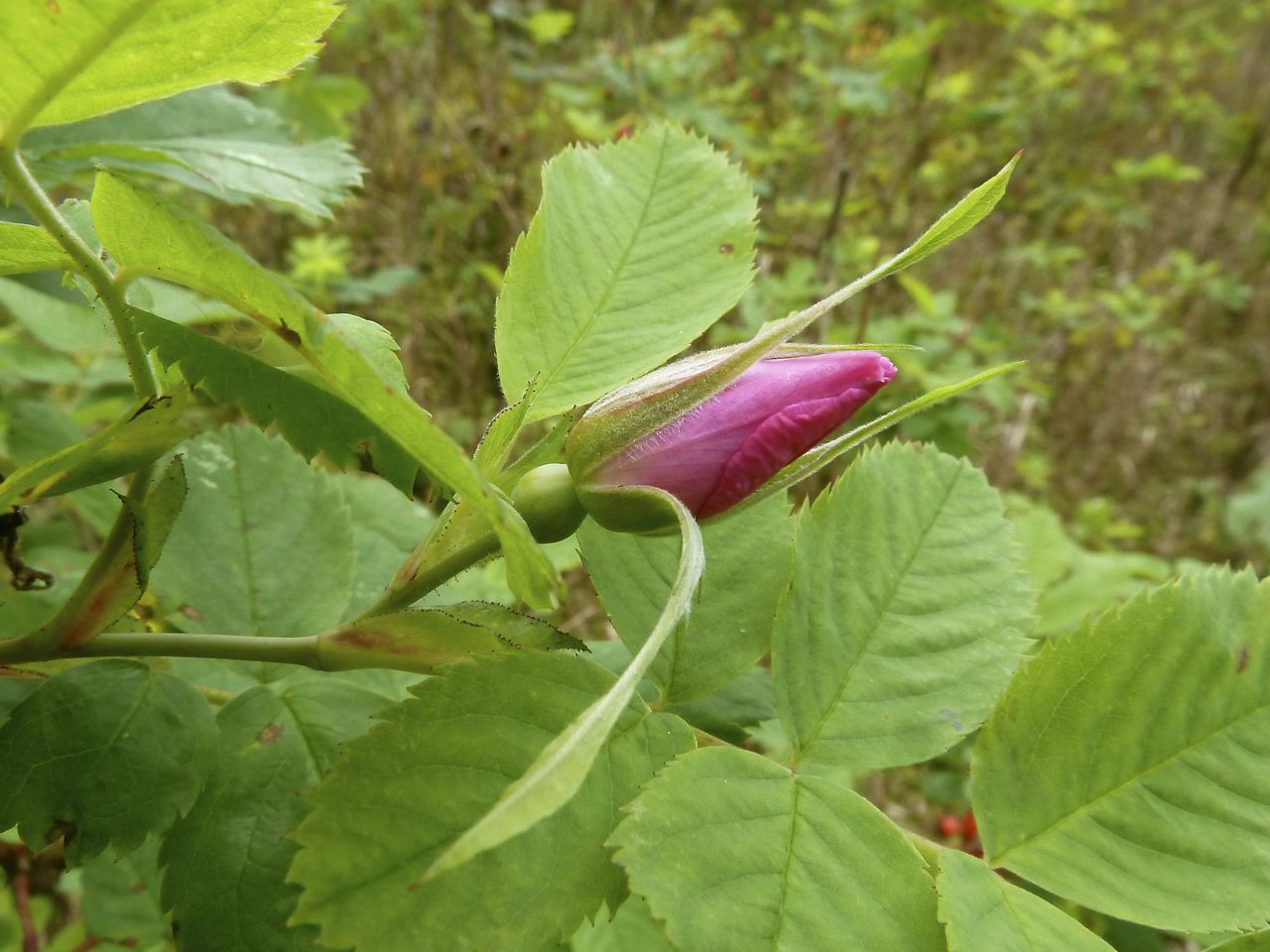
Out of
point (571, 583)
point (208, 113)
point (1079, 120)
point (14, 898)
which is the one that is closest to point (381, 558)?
point (208, 113)

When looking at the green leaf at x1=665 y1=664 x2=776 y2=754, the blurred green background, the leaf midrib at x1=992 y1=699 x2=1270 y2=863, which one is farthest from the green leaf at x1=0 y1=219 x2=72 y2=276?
the blurred green background

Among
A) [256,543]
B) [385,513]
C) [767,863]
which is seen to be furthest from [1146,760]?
[385,513]

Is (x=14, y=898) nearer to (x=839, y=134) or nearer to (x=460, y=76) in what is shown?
(x=460, y=76)

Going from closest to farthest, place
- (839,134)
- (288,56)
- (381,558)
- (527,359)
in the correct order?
(288,56), (527,359), (381,558), (839,134)

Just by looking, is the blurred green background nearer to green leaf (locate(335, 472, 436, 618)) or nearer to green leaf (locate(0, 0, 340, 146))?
green leaf (locate(335, 472, 436, 618))

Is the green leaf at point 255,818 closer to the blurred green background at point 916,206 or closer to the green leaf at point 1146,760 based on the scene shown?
the green leaf at point 1146,760

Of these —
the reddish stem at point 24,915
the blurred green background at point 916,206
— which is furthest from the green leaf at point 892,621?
the blurred green background at point 916,206

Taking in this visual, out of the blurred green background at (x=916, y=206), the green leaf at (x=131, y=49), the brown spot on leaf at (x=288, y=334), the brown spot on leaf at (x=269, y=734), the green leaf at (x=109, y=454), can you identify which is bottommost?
the blurred green background at (x=916, y=206)
